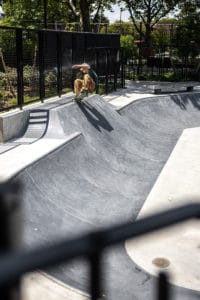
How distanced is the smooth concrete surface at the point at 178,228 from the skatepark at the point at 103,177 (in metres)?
0.02

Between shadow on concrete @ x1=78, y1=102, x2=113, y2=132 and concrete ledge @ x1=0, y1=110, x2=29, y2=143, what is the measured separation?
2.15 metres

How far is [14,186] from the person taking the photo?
731 mm

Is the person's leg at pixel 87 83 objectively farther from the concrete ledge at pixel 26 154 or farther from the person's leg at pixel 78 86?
the concrete ledge at pixel 26 154

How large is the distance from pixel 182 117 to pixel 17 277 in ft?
63.1

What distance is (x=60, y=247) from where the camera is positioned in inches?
26.0

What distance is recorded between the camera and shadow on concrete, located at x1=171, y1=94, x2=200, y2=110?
67.2ft

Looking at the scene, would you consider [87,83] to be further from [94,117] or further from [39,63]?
[39,63]

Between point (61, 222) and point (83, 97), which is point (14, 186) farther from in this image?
point (83, 97)

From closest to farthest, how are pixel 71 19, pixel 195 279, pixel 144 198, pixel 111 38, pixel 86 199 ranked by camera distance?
pixel 195 279 < pixel 86 199 < pixel 144 198 < pixel 111 38 < pixel 71 19

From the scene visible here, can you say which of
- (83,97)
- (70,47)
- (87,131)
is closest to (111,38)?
(70,47)

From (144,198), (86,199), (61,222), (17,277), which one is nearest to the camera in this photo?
(17,277)

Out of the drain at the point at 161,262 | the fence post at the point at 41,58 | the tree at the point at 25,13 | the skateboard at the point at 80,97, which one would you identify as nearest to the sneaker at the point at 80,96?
the skateboard at the point at 80,97

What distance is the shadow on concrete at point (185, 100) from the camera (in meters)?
20.5

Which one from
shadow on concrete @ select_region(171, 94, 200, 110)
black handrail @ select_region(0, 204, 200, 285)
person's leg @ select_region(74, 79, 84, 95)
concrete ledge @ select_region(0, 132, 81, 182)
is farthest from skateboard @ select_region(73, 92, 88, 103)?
black handrail @ select_region(0, 204, 200, 285)
